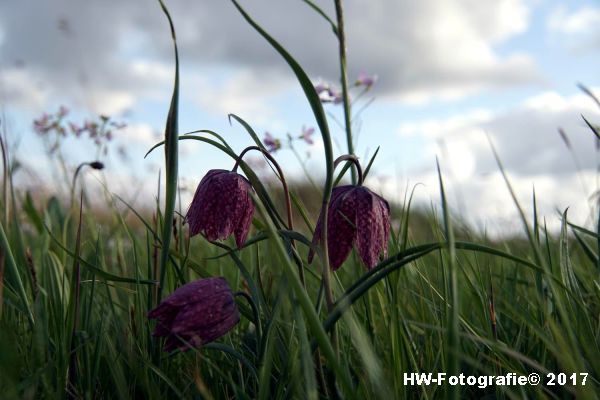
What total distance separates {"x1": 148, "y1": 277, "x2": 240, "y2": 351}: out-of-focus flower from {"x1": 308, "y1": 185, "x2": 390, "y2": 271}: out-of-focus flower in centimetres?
15

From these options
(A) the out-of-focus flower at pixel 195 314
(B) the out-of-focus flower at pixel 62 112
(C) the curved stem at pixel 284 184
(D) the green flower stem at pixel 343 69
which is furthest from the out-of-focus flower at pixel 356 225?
(B) the out-of-focus flower at pixel 62 112

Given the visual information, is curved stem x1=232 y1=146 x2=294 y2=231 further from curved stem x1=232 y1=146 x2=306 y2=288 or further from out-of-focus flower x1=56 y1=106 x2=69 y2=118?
out-of-focus flower x1=56 y1=106 x2=69 y2=118

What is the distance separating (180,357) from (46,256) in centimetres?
50

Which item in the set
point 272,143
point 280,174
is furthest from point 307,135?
point 280,174

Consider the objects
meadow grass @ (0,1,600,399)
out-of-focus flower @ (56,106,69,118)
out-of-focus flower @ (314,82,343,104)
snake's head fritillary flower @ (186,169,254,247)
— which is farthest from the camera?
out-of-focus flower @ (56,106,69,118)

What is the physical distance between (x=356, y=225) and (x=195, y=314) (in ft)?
0.90

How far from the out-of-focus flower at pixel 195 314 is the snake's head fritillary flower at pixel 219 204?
12cm

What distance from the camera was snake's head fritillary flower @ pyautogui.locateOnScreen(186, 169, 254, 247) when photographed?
1.10 metres

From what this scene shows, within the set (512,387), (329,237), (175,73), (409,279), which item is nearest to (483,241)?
(409,279)

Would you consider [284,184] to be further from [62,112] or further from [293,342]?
[62,112]

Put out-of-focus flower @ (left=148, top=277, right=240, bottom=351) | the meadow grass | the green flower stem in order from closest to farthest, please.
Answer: the meadow grass, out-of-focus flower @ (left=148, top=277, right=240, bottom=351), the green flower stem

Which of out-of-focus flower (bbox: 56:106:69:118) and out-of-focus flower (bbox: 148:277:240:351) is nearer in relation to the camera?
out-of-focus flower (bbox: 148:277:240:351)

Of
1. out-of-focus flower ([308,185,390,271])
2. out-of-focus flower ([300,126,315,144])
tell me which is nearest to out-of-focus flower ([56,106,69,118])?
out-of-focus flower ([300,126,315,144])

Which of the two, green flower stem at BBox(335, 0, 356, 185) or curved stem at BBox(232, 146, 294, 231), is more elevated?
green flower stem at BBox(335, 0, 356, 185)
